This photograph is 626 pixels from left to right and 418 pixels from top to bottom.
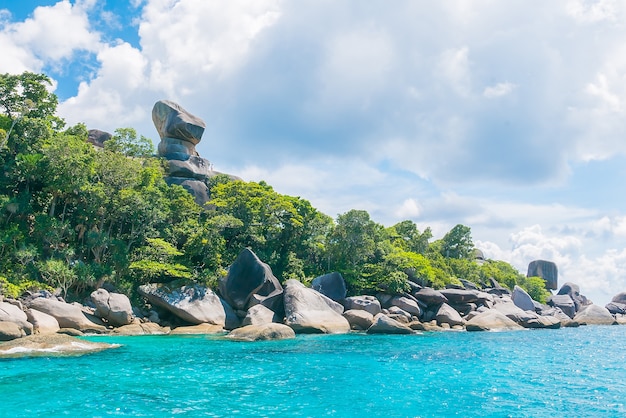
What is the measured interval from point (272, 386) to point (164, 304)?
17.8 metres

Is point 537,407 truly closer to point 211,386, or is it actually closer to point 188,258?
point 211,386

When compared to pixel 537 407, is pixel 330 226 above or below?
above

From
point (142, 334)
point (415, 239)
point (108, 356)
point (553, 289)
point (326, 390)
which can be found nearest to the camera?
point (326, 390)

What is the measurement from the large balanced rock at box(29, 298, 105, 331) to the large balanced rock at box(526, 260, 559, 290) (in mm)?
72474

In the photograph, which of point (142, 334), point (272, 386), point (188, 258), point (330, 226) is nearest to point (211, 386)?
point (272, 386)

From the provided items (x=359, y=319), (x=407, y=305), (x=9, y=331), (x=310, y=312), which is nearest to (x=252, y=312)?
(x=310, y=312)

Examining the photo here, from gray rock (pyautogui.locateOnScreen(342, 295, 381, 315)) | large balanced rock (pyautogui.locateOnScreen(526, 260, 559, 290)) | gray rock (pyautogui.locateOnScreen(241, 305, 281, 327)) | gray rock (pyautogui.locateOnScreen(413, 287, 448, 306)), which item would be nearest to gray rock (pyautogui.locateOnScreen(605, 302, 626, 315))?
large balanced rock (pyautogui.locateOnScreen(526, 260, 559, 290))

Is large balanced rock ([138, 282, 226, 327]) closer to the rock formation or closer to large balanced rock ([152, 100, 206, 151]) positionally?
the rock formation

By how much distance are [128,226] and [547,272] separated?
68927 mm

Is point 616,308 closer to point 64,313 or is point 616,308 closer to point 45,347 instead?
point 64,313

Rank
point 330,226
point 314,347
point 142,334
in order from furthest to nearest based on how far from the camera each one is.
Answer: point 330,226 < point 142,334 < point 314,347

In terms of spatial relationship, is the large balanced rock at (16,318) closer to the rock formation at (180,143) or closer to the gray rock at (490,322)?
the rock formation at (180,143)

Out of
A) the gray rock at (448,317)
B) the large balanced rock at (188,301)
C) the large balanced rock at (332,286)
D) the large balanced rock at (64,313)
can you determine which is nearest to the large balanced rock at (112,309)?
the large balanced rock at (64,313)

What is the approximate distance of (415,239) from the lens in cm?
5041
